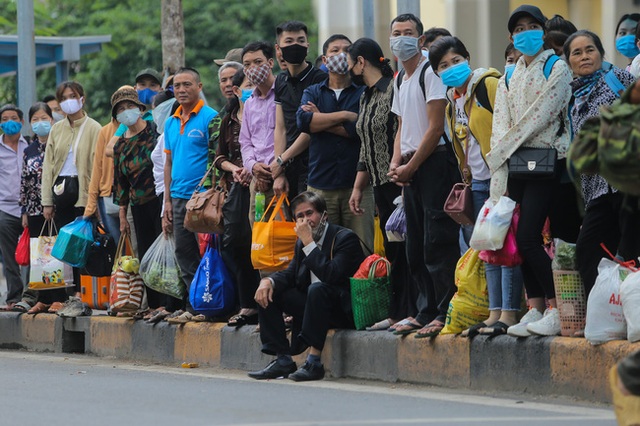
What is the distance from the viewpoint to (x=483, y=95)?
9406 millimetres

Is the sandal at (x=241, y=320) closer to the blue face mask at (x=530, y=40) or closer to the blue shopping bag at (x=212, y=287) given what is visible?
the blue shopping bag at (x=212, y=287)

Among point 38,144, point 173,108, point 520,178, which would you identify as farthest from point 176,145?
point 520,178

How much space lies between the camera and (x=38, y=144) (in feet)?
48.2

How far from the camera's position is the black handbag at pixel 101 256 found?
44.1ft

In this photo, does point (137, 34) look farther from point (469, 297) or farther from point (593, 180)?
point (593, 180)

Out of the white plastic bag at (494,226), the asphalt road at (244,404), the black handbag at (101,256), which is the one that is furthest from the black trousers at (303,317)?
the black handbag at (101,256)

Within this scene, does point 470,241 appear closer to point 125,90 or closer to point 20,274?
point 125,90

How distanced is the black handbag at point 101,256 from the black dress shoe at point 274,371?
144 inches

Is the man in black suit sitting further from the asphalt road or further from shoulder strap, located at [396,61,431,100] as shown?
shoulder strap, located at [396,61,431,100]

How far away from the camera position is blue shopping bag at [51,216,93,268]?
1333 cm

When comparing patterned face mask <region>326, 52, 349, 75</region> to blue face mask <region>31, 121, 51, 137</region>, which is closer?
patterned face mask <region>326, 52, 349, 75</region>

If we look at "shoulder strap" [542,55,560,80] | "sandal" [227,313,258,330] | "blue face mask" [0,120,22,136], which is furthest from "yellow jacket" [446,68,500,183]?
"blue face mask" [0,120,22,136]

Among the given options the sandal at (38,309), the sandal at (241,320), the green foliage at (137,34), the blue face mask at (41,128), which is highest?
the green foliage at (137,34)

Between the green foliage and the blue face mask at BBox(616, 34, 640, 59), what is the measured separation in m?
24.6
